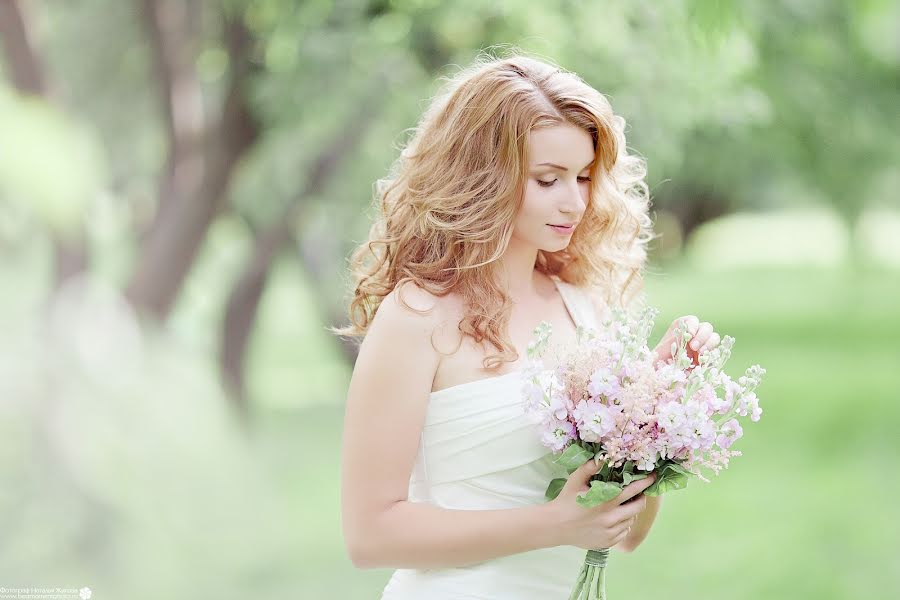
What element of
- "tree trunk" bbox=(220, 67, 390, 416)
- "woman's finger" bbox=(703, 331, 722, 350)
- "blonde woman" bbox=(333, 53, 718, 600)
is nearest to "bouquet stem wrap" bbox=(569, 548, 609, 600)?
"blonde woman" bbox=(333, 53, 718, 600)

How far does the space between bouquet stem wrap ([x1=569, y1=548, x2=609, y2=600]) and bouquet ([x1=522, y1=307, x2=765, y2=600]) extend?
0.63 ft

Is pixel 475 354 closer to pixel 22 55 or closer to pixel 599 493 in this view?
pixel 599 493

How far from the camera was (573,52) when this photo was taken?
627 centimetres

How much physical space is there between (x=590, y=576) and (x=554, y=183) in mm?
731

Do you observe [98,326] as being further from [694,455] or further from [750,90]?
[750,90]

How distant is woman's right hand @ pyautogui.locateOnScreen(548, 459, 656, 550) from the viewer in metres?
2.05

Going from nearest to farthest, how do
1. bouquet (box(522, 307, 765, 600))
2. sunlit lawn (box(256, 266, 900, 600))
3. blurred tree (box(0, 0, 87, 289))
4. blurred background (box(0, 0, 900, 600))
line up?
blurred background (box(0, 0, 900, 600)), bouquet (box(522, 307, 765, 600)), blurred tree (box(0, 0, 87, 289)), sunlit lawn (box(256, 266, 900, 600))

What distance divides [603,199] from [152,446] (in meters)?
1.06

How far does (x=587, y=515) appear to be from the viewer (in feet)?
6.79

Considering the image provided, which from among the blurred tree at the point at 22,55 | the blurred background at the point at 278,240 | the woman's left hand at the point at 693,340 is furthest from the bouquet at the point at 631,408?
the blurred tree at the point at 22,55

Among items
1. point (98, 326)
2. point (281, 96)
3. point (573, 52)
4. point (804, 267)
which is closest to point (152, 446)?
point (98, 326)

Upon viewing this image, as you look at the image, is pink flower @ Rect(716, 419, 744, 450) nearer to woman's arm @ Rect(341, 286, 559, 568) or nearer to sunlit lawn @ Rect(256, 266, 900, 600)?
woman's arm @ Rect(341, 286, 559, 568)

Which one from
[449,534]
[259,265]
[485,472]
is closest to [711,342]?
[485,472]

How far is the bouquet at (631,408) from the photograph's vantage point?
1939mm
